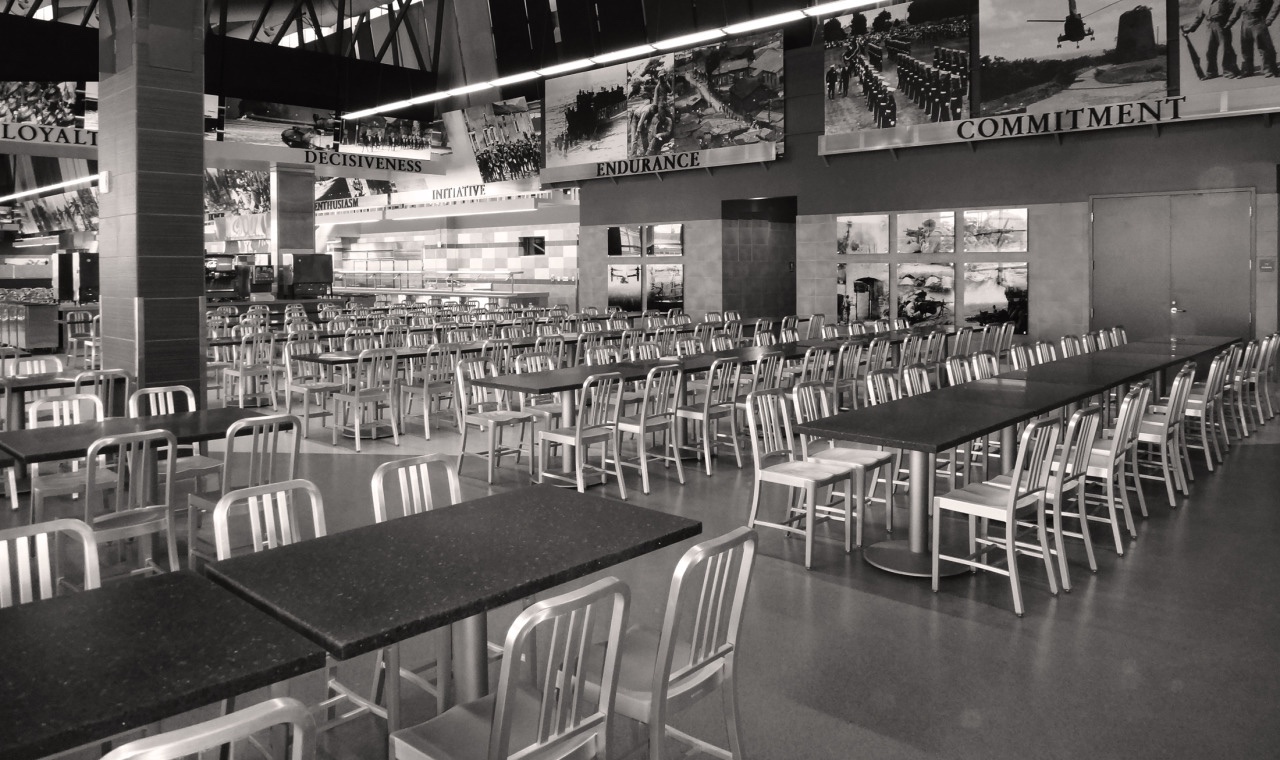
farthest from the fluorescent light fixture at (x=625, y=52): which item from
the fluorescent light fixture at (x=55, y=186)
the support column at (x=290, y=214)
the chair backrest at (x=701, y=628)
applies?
the fluorescent light fixture at (x=55, y=186)

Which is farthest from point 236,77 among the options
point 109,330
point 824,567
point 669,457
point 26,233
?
point 26,233

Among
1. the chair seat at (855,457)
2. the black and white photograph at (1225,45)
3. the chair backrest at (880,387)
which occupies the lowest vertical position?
the chair seat at (855,457)

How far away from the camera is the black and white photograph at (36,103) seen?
15.1 metres

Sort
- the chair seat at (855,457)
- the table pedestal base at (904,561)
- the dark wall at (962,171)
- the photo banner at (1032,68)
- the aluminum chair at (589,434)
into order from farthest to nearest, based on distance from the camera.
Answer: the dark wall at (962,171) < the photo banner at (1032,68) < the aluminum chair at (589,434) < the chair seat at (855,457) < the table pedestal base at (904,561)

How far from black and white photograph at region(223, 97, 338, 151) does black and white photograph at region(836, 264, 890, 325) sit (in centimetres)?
842

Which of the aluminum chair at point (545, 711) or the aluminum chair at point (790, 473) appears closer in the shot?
the aluminum chair at point (545, 711)

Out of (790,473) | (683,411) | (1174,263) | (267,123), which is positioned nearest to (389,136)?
(267,123)

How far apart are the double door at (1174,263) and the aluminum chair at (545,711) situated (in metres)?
11.2

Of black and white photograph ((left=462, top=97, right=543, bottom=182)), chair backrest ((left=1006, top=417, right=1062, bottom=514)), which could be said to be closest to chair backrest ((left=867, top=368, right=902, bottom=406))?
chair backrest ((left=1006, top=417, right=1062, bottom=514))

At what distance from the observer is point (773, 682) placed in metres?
3.21

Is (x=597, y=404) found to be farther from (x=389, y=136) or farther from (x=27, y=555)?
(x=389, y=136)

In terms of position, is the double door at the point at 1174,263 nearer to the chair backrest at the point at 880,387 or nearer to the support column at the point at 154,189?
the chair backrest at the point at 880,387

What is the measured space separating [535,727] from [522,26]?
35.9ft

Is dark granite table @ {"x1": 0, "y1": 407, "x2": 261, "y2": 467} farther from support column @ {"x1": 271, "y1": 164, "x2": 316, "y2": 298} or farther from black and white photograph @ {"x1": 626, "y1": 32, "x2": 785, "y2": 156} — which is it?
support column @ {"x1": 271, "y1": 164, "x2": 316, "y2": 298}
